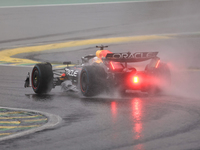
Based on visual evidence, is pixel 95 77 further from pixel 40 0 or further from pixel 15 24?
pixel 40 0

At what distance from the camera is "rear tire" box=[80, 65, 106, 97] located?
951cm

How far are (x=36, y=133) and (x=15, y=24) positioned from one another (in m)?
27.7

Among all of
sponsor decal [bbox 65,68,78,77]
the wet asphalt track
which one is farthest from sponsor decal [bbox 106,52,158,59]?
sponsor decal [bbox 65,68,78,77]

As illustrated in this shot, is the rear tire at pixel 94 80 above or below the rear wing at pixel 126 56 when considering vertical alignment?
below

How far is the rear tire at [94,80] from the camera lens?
9.51 m

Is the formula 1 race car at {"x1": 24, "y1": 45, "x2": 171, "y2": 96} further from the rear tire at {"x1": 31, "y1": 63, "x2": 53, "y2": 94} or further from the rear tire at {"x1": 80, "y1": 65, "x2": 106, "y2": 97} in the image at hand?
the rear tire at {"x1": 31, "y1": 63, "x2": 53, "y2": 94}

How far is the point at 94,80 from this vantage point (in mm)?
9531

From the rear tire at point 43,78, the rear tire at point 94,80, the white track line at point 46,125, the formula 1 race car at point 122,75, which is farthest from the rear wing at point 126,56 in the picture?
the white track line at point 46,125

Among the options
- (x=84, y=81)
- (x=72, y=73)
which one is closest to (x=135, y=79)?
(x=84, y=81)

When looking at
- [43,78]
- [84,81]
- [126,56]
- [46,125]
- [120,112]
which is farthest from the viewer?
[43,78]

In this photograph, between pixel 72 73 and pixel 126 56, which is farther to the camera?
pixel 72 73

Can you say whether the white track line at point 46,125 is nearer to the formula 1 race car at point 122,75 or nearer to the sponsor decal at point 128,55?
the formula 1 race car at point 122,75

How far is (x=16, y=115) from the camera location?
742cm

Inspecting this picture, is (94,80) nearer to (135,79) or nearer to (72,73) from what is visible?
(135,79)
